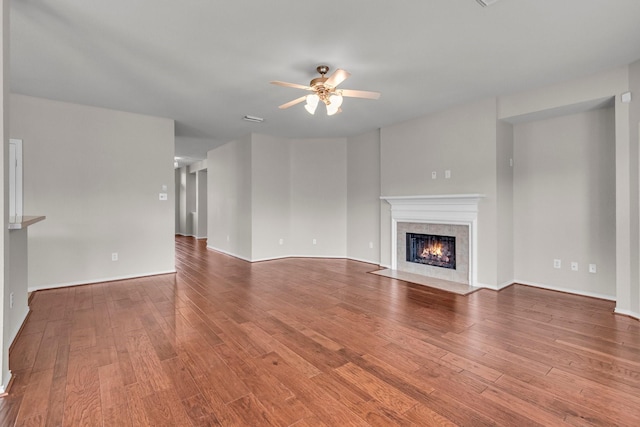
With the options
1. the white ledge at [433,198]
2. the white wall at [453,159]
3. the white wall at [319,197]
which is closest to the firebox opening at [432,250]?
the white wall at [453,159]

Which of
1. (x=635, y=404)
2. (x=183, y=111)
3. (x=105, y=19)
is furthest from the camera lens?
(x=183, y=111)

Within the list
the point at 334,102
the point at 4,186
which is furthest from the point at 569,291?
the point at 4,186

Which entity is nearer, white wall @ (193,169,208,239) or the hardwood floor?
the hardwood floor

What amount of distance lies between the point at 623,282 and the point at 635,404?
1.96 meters

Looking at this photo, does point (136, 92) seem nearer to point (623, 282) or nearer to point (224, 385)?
point (224, 385)

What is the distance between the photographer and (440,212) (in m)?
4.66

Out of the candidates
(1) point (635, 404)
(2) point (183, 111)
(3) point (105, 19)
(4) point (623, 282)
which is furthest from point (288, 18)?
(4) point (623, 282)

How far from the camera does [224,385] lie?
1.93 m

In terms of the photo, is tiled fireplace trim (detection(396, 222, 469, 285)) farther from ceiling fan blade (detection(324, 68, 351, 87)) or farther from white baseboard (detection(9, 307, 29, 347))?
white baseboard (detection(9, 307, 29, 347))

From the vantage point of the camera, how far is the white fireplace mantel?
4312mm

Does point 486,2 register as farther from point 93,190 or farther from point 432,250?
point 93,190

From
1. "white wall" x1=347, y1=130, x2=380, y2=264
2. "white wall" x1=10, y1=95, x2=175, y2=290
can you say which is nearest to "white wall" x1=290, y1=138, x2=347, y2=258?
"white wall" x1=347, y1=130, x2=380, y2=264

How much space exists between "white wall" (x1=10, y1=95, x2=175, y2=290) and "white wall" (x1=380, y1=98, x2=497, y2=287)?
381cm

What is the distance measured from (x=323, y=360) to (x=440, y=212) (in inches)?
127
